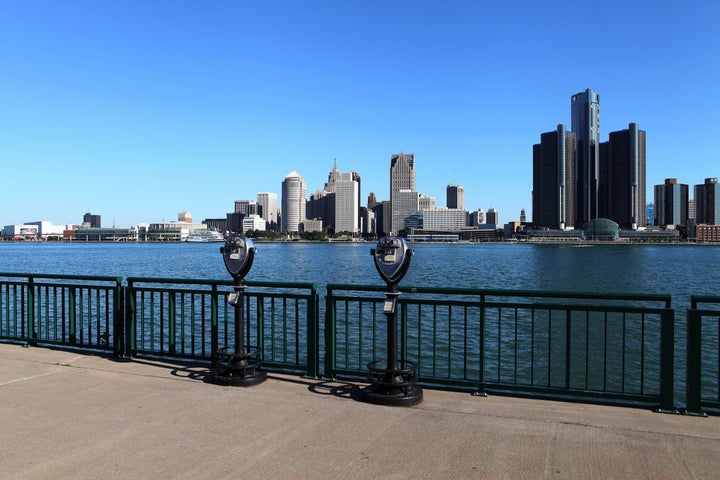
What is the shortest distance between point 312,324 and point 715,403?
455 cm

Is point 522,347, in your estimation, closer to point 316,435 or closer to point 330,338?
point 330,338

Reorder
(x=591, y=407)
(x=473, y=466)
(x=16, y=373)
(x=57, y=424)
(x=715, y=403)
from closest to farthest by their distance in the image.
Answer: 1. (x=473, y=466)
2. (x=57, y=424)
3. (x=715, y=403)
4. (x=591, y=407)
5. (x=16, y=373)

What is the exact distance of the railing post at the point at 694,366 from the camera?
5.59 meters

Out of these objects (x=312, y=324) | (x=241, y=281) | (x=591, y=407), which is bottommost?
(x=591, y=407)

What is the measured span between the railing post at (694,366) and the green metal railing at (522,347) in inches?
6.9

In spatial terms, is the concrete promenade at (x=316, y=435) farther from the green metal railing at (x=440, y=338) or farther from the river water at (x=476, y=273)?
the river water at (x=476, y=273)

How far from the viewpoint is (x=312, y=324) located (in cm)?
694

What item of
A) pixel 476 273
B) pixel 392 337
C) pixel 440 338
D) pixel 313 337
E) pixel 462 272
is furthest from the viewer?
pixel 462 272

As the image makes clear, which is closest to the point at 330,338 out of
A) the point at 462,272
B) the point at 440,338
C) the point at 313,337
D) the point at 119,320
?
the point at 313,337

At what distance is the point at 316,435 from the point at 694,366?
3951 mm

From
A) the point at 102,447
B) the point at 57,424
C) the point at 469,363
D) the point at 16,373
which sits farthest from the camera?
the point at 469,363

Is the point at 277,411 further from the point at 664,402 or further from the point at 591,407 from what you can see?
the point at 664,402

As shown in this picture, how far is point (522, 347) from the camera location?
15.4 metres

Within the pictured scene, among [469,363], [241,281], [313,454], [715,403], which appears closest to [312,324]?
[241,281]
